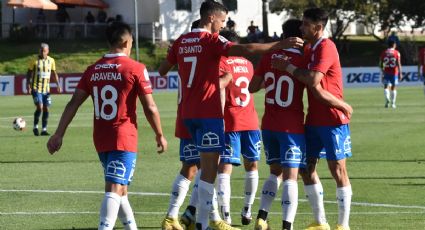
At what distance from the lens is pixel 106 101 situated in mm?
10680

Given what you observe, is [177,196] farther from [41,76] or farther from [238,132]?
[41,76]

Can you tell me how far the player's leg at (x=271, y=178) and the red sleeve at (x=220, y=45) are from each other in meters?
1.09

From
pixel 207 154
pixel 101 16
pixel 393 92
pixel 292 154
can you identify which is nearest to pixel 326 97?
pixel 292 154

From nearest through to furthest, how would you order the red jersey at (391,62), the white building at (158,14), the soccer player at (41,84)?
the soccer player at (41,84) → the red jersey at (391,62) → the white building at (158,14)

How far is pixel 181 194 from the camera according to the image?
1238 cm

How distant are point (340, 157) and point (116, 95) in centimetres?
260

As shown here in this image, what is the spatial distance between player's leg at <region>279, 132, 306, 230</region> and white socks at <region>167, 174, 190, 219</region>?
51.7 inches

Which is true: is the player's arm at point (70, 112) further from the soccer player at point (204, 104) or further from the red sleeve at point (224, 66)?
the red sleeve at point (224, 66)

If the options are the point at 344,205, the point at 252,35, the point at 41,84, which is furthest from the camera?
the point at 252,35

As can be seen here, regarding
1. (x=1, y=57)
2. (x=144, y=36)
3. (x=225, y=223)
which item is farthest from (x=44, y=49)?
(x=144, y=36)

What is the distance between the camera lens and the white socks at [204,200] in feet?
38.0

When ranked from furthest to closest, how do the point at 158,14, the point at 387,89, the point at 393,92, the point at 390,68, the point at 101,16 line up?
1. the point at 158,14
2. the point at 101,16
3. the point at 390,68
4. the point at 387,89
5. the point at 393,92

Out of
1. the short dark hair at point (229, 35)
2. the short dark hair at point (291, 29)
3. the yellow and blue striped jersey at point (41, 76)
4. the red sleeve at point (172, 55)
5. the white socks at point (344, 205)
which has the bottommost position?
the white socks at point (344, 205)

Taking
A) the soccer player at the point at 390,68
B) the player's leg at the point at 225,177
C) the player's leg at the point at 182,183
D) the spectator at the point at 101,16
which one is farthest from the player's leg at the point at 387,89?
the spectator at the point at 101,16
